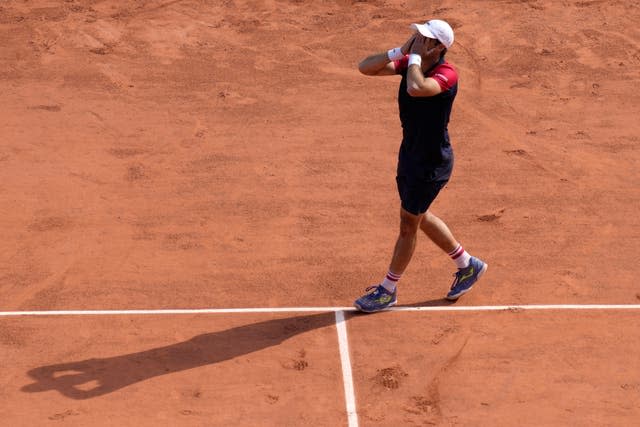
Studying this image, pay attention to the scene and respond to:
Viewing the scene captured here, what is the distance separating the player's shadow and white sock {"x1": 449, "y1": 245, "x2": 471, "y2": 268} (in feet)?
3.81

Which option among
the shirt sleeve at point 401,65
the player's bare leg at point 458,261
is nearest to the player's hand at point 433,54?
the shirt sleeve at point 401,65

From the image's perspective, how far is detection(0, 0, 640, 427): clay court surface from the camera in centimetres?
827

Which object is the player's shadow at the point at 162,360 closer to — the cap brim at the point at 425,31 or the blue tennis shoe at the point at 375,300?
the blue tennis shoe at the point at 375,300

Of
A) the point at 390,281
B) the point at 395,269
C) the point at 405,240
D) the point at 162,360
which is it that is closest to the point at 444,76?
the point at 405,240

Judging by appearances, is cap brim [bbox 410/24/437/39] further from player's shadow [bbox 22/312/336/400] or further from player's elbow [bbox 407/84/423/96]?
→ player's shadow [bbox 22/312/336/400]

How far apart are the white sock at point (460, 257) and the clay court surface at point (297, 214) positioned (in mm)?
348

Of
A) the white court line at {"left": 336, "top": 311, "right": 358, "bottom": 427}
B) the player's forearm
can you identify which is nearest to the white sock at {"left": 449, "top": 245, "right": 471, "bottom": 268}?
the white court line at {"left": 336, "top": 311, "right": 358, "bottom": 427}

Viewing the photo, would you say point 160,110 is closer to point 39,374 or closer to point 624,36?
point 39,374

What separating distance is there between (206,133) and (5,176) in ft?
7.58

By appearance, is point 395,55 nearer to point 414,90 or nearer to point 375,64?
point 375,64

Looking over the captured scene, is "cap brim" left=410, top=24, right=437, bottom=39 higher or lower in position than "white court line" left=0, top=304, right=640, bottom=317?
higher

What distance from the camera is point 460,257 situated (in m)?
9.28

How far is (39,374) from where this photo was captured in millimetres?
8359

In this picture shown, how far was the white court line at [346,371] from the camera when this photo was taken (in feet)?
26.1
